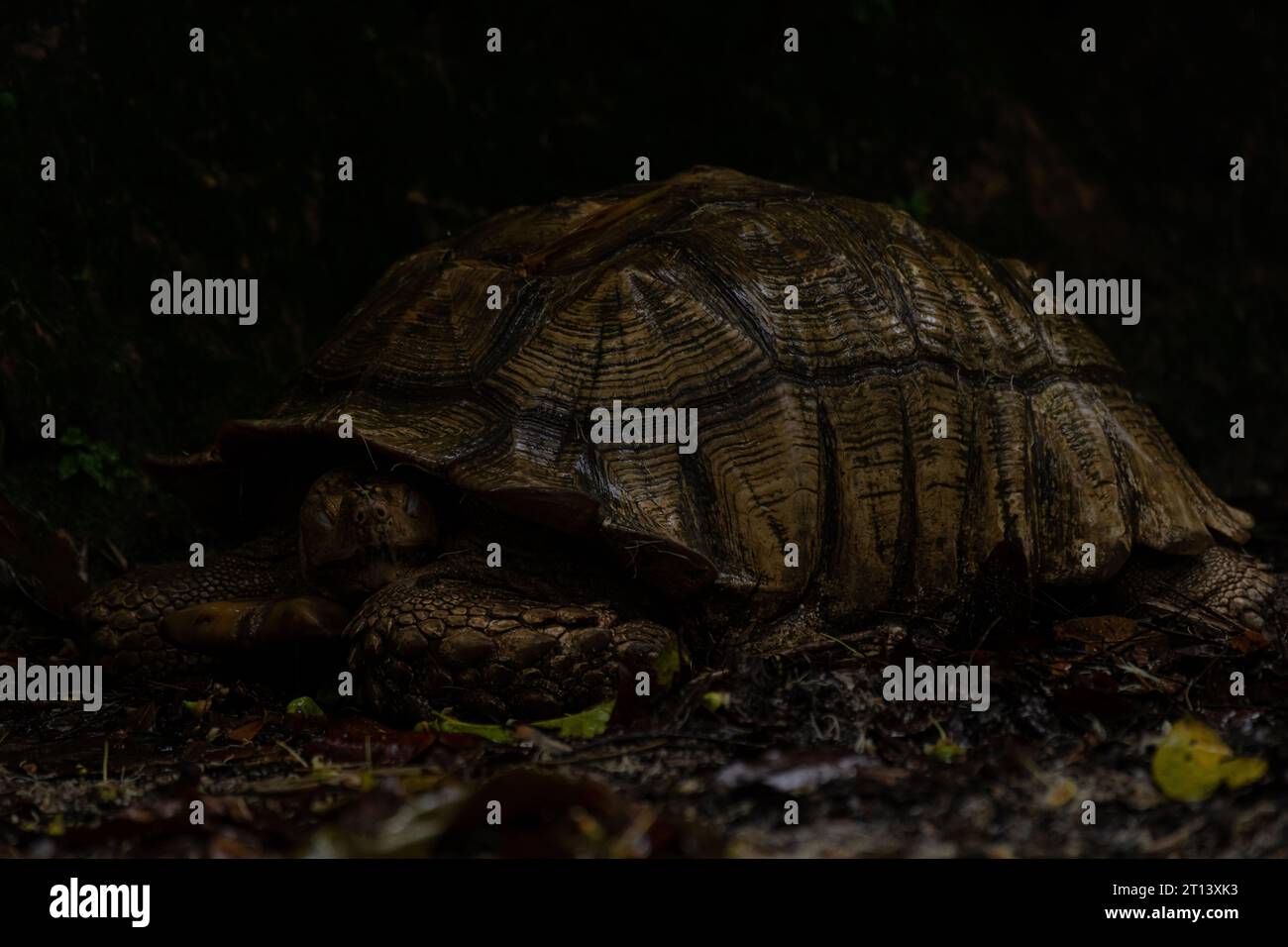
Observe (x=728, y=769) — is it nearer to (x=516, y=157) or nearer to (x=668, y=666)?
(x=668, y=666)

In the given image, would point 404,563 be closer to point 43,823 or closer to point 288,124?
point 43,823

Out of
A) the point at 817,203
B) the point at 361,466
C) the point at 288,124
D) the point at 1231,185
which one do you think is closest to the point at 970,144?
the point at 1231,185

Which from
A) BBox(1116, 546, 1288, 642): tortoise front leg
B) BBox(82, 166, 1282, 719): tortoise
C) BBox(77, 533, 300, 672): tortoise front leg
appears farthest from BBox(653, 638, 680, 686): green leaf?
BBox(1116, 546, 1288, 642): tortoise front leg

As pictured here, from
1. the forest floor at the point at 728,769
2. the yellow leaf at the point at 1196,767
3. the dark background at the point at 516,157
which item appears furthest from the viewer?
the dark background at the point at 516,157

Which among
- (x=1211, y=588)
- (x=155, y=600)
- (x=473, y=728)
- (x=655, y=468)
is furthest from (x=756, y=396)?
(x=155, y=600)

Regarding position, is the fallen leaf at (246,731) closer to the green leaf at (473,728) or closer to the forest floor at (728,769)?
the forest floor at (728,769)

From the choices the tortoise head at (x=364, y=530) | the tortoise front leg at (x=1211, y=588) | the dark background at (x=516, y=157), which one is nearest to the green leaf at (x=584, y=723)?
the tortoise head at (x=364, y=530)
